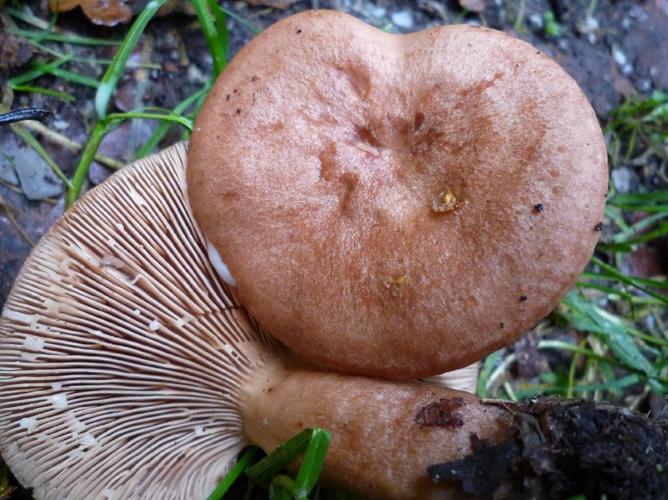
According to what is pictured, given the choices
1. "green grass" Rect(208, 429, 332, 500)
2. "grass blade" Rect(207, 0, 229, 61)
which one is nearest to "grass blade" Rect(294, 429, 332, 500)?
"green grass" Rect(208, 429, 332, 500)

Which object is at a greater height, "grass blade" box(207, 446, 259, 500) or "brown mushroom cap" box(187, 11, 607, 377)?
"brown mushroom cap" box(187, 11, 607, 377)

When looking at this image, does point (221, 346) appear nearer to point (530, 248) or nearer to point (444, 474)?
point (444, 474)

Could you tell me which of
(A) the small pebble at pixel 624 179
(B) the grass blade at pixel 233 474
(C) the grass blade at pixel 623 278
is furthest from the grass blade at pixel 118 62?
(A) the small pebble at pixel 624 179

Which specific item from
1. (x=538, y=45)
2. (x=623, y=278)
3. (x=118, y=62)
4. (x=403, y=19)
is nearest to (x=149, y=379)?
(x=118, y=62)

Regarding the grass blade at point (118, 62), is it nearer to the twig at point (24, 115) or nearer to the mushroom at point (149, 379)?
the twig at point (24, 115)

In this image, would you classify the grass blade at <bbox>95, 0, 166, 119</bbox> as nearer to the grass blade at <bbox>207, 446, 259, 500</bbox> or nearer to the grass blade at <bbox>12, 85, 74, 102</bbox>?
the grass blade at <bbox>12, 85, 74, 102</bbox>

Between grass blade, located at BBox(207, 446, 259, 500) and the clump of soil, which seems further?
grass blade, located at BBox(207, 446, 259, 500)
